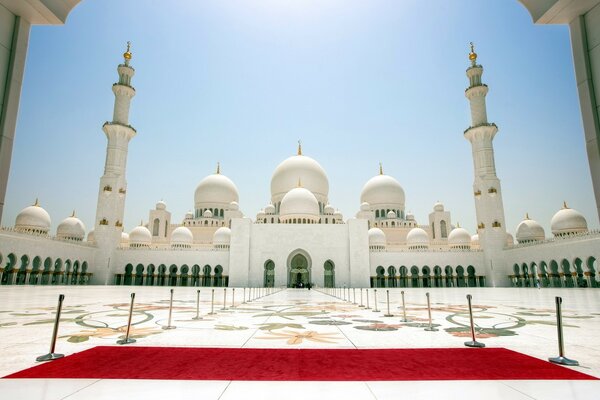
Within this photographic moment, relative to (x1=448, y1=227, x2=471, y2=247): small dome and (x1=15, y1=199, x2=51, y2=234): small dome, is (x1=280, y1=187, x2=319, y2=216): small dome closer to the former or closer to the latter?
(x1=448, y1=227, x2=471, y2=247): small dome

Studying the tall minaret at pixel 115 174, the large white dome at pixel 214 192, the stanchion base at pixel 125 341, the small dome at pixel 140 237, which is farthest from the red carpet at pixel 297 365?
the large white dome at pixel 214 192

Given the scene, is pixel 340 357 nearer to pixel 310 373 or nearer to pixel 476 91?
pixel 310 373

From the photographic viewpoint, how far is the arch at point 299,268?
3142 cm

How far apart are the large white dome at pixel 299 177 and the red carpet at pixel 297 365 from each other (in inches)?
1378

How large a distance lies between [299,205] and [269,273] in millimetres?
6601

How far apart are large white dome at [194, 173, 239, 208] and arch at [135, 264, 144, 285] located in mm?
12361

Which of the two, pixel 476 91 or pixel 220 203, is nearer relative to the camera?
pixel 476 91

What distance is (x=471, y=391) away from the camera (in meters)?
2.65

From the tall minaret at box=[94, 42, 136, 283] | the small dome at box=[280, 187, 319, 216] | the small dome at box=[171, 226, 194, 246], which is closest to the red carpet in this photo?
the small dome at box=[280, 187, 319, 216]

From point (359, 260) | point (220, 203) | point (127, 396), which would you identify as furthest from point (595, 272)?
point (220, 203)

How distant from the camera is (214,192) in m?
43.6

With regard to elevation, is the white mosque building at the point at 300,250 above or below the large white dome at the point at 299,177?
below

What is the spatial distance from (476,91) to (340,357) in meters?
33.9

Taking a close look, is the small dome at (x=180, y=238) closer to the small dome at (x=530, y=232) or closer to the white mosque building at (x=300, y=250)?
the white mosque building at (x=300, y=250)
